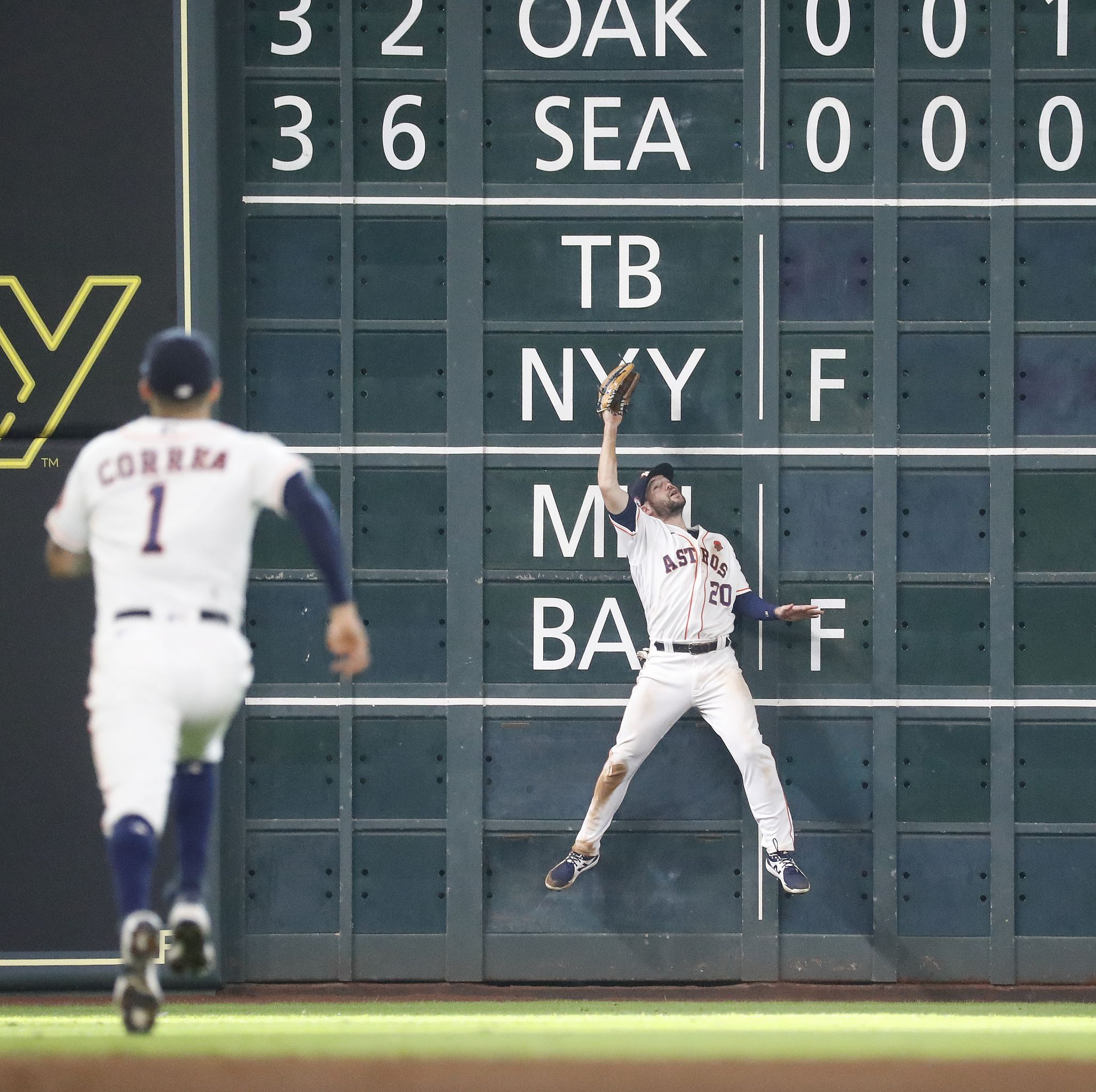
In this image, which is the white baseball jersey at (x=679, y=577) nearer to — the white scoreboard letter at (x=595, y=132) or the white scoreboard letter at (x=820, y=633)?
the white scoreboard letter at (x=820, y=633)

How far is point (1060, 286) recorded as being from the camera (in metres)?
6.94

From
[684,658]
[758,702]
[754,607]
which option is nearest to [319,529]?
[684,658]

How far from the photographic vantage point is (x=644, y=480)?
6.73 metres

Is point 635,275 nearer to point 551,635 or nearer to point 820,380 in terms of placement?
point 820,380

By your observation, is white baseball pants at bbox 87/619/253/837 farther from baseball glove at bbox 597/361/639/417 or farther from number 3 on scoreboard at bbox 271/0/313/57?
number 3 on scoreboard at bbox 271/0/313/57

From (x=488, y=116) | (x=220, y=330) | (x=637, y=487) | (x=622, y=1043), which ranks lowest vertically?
(x=622, y=1043)

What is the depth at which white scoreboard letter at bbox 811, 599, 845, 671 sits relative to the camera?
6945 millimetres

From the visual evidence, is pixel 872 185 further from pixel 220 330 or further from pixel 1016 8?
pixel 220 330

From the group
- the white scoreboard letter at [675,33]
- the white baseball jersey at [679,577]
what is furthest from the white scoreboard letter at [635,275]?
the white baseball jersey at [679,577]

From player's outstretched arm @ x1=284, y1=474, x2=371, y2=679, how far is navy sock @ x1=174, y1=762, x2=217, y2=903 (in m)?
0.53

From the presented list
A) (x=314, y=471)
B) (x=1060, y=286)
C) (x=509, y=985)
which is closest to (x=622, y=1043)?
(x=509, y=985)

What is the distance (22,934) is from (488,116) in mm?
4902

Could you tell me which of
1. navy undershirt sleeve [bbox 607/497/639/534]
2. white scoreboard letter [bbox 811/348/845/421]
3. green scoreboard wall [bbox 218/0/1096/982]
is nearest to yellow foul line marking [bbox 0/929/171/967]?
green scoreboard wall [bbox 218/0/1096/982]

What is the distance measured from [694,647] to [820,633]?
2.54ft
